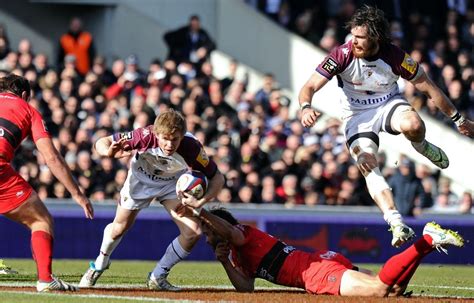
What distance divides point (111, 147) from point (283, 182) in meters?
10.3

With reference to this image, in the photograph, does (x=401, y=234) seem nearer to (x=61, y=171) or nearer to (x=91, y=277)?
(x=91, y=277)

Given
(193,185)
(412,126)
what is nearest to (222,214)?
(193,185)

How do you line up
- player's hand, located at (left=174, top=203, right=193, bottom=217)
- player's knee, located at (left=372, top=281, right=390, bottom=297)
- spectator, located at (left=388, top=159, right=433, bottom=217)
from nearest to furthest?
player's knee, located at (left=372, top=281, right=390, bottom=297)
player's hand, located at (left=174, top=203, right=193, bottom=217)
spectator, located at (left=388, top=159, right=433, bottom=217)

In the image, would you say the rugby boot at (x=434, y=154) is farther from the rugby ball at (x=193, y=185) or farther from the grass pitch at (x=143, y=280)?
the rugby ball at (x=193, y=185)

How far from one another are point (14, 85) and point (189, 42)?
13241 mm

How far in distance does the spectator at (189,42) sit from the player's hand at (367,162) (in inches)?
454

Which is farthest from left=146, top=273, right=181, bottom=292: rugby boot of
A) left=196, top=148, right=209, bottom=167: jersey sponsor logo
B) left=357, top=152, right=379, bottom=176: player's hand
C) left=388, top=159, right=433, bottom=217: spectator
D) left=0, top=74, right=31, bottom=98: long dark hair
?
left=388, top=159, right=433, bottom=217: spectator

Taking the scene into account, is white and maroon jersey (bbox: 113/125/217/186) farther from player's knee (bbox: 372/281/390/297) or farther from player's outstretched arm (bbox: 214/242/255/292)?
player's knee (bbox: 372/281/390/297)

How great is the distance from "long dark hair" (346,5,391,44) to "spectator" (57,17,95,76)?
39.0ft

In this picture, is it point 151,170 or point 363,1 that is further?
point 363,1

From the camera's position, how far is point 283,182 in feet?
72.9

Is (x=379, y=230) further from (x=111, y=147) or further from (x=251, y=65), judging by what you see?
(x=111, y=147)

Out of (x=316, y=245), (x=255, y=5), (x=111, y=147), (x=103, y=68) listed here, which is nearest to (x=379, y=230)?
(x=316, y=245)

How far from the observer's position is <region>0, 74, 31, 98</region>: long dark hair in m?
12.3
